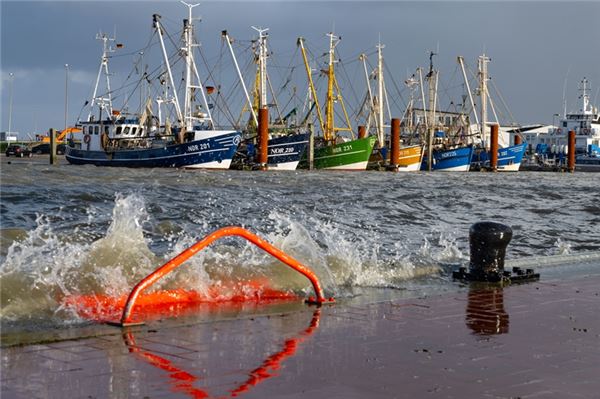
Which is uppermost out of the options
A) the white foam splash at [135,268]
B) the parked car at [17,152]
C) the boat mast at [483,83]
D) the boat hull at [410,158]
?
the boat mast at [483,83]

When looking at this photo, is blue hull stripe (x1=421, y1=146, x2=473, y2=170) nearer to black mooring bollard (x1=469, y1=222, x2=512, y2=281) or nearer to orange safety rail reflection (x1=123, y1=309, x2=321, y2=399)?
black mooring bollard (x1=469, y1=222, x2=512, y2=281)

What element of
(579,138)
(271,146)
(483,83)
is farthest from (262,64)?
(579,138)

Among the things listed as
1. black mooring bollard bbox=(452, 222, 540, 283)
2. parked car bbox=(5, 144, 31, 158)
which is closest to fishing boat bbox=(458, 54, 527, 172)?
parked car bbox=(5, 144, 31, 158)

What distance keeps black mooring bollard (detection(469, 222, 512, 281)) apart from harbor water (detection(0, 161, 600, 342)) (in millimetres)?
565

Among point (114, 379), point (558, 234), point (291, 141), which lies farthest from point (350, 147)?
point (114, 379)

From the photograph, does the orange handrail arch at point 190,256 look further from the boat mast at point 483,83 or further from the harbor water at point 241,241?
the boat mast at point 483,83

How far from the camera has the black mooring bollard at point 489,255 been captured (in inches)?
450

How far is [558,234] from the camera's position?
2048 centimetres

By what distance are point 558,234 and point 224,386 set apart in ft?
53.0

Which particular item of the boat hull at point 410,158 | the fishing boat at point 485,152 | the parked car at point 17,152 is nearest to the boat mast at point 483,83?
the fishing boat at point 485,152

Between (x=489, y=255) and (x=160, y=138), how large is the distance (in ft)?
175

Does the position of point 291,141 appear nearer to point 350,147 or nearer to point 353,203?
point 350,147

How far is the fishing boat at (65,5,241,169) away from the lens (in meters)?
60.8

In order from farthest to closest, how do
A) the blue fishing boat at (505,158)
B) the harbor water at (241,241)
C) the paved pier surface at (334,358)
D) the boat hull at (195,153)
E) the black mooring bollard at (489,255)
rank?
the blue fishing boat at (505,158) < the boat hull at (195,153) < the black mooring bollard at (489,255) < the harbor water at (241,241) < the paved pier surface at (334,358)
